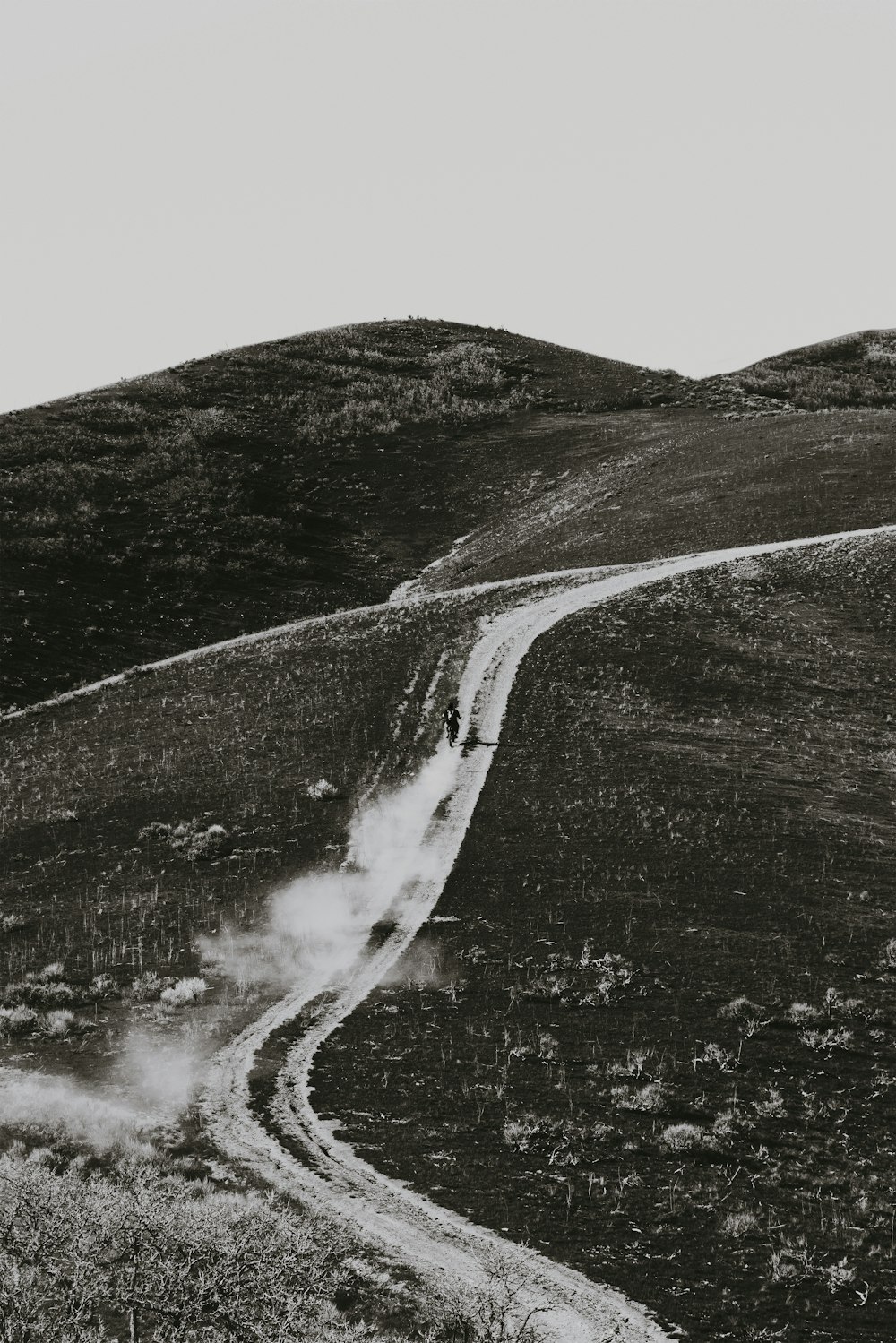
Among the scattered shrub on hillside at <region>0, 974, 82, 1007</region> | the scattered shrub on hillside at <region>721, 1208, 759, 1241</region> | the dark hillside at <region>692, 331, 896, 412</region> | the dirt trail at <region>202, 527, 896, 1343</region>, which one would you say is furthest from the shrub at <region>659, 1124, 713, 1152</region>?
the dark hillside at <region>692, 331, 896, 412</region>

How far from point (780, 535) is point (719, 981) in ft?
113

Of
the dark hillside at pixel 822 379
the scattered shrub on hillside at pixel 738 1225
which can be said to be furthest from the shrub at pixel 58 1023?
the dark hillside at pixel 822 379

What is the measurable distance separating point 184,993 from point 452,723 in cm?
1313

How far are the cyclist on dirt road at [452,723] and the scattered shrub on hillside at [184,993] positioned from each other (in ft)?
40.4

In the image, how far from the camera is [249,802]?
2898cm

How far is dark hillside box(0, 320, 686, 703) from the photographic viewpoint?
53156mm

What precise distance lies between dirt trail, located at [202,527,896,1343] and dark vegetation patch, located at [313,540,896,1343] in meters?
0.36

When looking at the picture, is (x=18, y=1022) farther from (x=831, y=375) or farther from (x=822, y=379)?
(x=831, y=375)

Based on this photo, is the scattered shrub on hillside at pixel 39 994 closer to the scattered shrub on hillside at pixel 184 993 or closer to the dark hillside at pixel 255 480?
the scattered shrub on hillside at pixel 184 993

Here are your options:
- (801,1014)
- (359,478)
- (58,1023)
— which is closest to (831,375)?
(359,478)

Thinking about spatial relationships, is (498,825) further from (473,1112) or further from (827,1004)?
(473,1112)

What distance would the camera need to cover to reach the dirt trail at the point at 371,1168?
1222cm

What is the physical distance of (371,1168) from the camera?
1472cm

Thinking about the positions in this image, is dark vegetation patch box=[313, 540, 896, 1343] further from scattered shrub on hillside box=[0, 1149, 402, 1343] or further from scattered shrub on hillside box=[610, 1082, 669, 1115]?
scattered shrub on hillside box=[0, 1149, 402, 1343]
